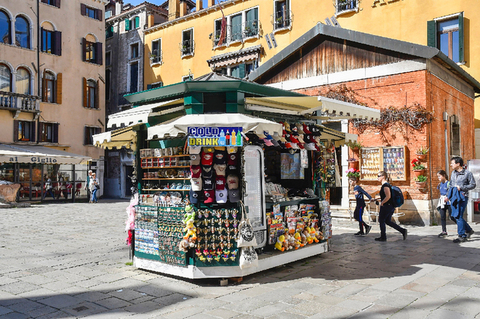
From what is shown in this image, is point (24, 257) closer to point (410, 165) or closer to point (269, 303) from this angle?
point (269, 303)

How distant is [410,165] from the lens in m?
11.8

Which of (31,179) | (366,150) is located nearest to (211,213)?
(366,150)

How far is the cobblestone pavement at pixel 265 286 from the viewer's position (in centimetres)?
472

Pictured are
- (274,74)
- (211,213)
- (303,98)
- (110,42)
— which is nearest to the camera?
(211,213)

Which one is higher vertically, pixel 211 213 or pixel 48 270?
pixel 211 213

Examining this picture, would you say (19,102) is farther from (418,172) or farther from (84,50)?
(418,172)

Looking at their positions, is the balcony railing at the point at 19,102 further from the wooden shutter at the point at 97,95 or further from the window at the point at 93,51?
the window at the point at 93,51

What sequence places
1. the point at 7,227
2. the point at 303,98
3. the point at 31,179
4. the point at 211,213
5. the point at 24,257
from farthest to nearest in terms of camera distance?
the point at 31,179 → the point at 7,227 → the point at 24,257 → the point at 303,98 → the point at 211,213

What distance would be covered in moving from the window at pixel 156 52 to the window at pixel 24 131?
330 inches

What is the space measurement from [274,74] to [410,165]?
5415 mm

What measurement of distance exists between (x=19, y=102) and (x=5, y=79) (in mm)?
1461

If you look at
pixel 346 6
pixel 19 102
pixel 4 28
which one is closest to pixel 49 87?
pixel 19 102

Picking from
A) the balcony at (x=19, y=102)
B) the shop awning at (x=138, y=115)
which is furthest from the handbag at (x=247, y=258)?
the balcony at (x=19, y=102)

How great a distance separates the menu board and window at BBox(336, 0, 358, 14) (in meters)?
9.38
